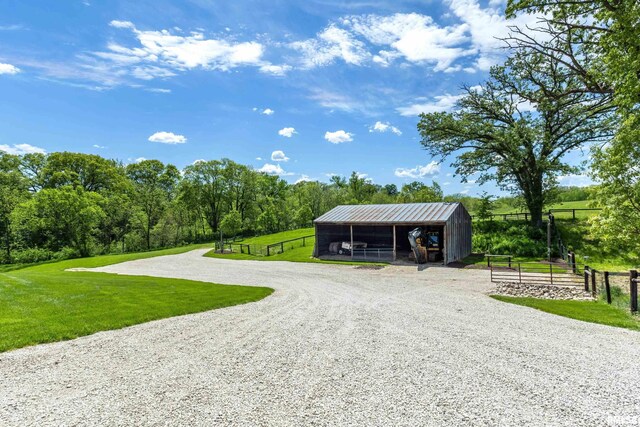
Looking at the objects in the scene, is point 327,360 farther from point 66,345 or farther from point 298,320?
point 66,345

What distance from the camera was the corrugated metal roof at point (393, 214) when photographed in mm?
22406

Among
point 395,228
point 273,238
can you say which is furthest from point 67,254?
point 395,228

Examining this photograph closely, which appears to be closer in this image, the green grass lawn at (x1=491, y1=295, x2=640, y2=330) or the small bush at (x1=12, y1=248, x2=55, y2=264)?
the green grass lawn at (x1=491, y1=295, x2=640, y2=330)

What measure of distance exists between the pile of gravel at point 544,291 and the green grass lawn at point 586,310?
2.66 feet

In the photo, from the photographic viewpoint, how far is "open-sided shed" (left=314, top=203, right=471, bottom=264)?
2209 cm

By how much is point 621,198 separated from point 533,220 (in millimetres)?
13927

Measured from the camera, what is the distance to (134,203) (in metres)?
45.3

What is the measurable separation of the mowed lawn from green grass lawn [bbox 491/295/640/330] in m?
9.09

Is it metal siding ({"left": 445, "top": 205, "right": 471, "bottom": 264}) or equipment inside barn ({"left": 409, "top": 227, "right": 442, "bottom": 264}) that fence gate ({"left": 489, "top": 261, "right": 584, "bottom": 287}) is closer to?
metal siding ({"left": 445, "top": 205, "right": 471, "bottom": 264})

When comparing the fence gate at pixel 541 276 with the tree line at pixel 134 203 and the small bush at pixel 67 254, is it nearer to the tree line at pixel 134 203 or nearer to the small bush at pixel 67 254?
the tree line at pixel 134 203

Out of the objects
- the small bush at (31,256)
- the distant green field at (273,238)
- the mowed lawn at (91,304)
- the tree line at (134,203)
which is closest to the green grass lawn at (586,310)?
the mowed lawn at (91,304)

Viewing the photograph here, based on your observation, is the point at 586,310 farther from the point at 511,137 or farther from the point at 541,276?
the point at 511,137

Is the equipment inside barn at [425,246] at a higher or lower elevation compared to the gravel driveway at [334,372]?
higher

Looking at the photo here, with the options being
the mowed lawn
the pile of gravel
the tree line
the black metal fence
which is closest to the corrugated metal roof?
the black metal fence
